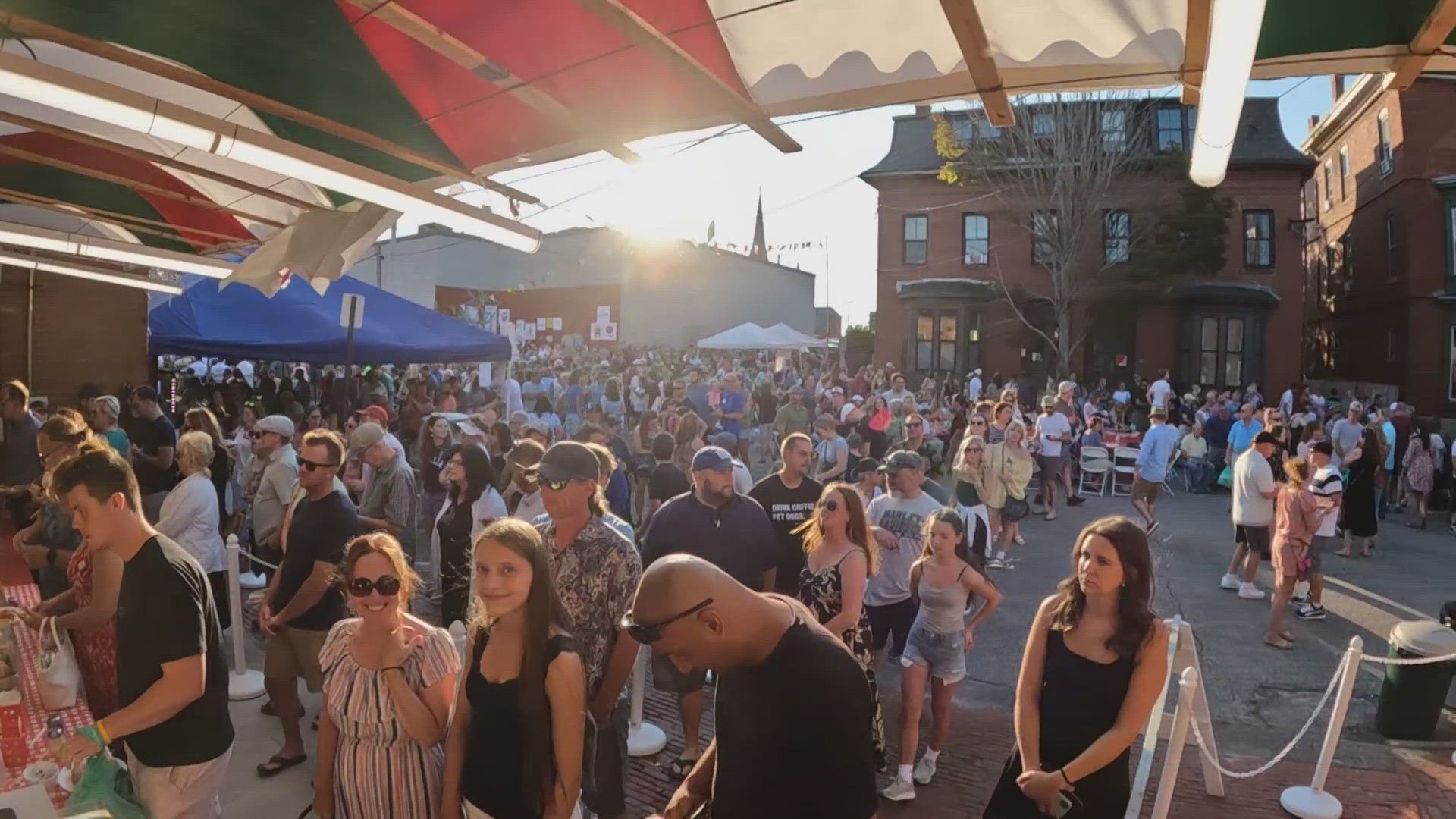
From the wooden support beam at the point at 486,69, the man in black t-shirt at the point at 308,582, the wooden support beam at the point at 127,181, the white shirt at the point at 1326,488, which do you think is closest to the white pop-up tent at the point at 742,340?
the white shirt at the point at 1326,488

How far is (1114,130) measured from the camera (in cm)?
2212

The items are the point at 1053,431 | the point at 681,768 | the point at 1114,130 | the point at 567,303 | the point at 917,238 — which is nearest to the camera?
the point at 681,768

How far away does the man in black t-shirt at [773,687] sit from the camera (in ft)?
6.68

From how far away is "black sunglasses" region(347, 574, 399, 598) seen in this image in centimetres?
285

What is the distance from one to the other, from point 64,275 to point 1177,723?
40.7 ft

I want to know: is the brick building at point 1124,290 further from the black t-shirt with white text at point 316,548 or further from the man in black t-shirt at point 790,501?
the black t-shirt with white text at point 316,548

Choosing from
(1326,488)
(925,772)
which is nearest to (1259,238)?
(1326,488)

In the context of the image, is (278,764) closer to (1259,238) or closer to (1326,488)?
(1326,488)

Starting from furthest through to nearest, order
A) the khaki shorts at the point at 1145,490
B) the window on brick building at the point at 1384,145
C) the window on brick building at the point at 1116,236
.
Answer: the window on brick building at the point at 1116,236 → the window on brick building at the point at 1384,145 → the khaki shorts at the point at 1145,490

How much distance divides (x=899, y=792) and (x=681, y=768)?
1207 millimetres

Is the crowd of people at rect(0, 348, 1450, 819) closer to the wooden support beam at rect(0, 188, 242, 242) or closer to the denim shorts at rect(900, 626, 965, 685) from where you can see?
the denim shorts at rect(900, 626, 965, 685)

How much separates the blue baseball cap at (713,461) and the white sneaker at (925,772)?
203 cm

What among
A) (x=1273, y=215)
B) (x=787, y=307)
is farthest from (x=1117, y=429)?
(x=787, y=307)

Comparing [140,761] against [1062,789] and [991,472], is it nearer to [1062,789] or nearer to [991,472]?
[1062,789]
